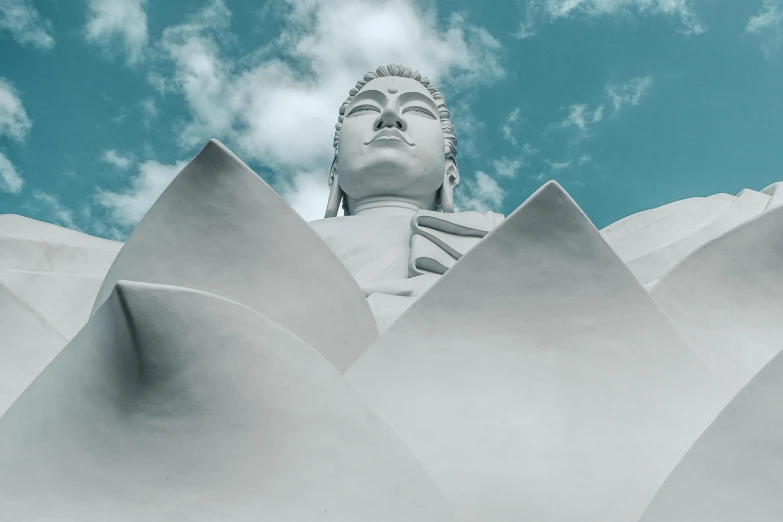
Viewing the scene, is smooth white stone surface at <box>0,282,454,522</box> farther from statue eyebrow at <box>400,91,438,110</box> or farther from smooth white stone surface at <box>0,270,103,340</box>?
statue eyebrow at <box>400,91,438,110</box>

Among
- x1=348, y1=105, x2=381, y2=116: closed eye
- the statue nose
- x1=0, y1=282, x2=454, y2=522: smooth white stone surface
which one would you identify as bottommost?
x1=0, y1=282, x2=454, y2=522: smooth white stone surface

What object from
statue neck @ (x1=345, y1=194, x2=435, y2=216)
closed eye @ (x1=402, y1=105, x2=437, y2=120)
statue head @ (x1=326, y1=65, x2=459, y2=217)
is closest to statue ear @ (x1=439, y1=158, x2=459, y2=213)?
statue head @ (x1=326, y1=65, x2=459, y2=217)

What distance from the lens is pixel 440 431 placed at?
11.8ft

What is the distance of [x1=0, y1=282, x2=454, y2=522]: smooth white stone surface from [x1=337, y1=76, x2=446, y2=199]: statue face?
5.25 meters

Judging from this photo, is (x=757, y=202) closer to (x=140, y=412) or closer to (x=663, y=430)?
(x=663, y=430)

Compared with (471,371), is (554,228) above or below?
above

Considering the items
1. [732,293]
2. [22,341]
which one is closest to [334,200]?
[22,341]

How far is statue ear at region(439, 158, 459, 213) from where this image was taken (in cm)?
908

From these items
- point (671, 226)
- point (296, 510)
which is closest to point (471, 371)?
point (296, 510)

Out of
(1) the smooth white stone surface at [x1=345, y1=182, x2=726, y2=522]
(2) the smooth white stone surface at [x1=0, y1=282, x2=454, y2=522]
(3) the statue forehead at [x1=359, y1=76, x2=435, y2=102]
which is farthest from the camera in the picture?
(3) the statue forehead at [x1=359, y1=76, x2=435, y2=102]

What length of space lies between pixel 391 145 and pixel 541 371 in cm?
488

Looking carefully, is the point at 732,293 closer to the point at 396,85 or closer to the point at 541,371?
the point at 541,371

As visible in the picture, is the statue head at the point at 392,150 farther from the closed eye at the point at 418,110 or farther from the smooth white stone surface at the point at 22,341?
the smooth white stone surface at the point at 22,341

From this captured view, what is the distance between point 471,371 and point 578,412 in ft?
1.42
